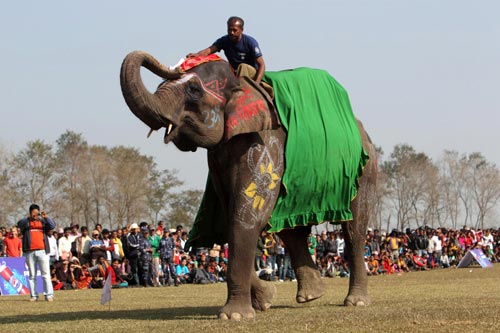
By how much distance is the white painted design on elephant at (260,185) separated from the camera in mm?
10766

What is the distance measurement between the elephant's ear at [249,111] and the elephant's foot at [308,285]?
275 cm

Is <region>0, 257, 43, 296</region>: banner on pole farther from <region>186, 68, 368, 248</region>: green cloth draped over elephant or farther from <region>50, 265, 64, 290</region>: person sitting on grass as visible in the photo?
<region>186, 68, 368, 248</region>: green cloth draped over elephant

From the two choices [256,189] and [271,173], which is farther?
[271,173]

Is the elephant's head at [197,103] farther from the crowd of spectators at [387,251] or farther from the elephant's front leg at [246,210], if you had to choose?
the crowd of spectators at [387,251]

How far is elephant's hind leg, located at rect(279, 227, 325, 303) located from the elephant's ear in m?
2.68

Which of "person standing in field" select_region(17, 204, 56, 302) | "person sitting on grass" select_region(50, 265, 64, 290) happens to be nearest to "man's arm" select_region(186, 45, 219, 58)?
"person standing in field" select_region(17, 204, 56, 302)

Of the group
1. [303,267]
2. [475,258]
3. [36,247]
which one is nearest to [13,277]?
[36,247]

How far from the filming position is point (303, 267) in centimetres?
1308

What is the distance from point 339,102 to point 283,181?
180 cm

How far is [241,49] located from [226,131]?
1444mm

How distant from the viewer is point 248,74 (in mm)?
11305

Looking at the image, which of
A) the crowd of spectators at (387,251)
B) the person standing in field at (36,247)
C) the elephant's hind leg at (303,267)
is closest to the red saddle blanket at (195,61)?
the elephant's hind leg at (303,267)

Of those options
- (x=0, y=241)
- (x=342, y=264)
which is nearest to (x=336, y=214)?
(x=0, y=241)

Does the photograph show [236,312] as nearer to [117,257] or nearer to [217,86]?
[217,86]
